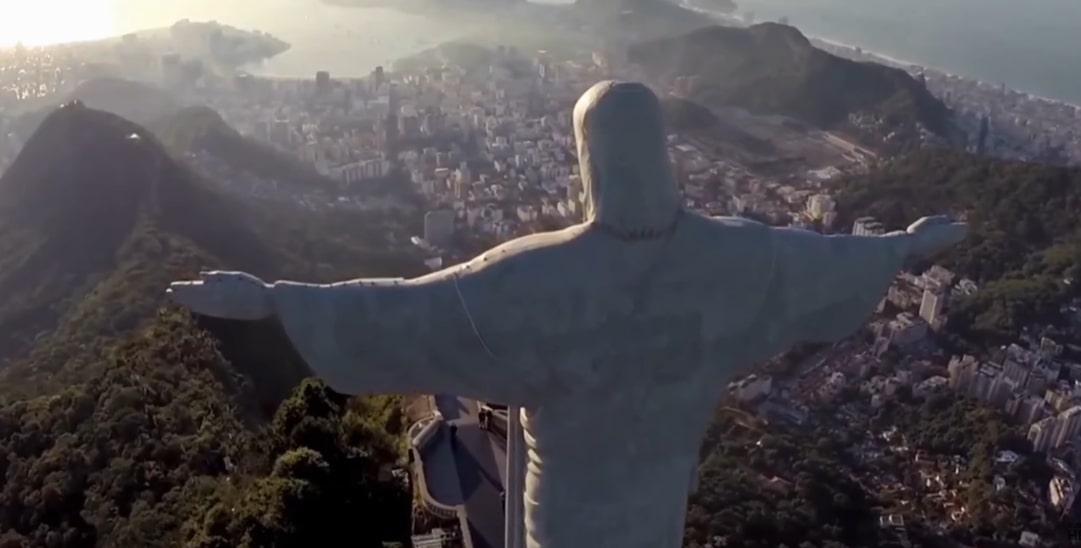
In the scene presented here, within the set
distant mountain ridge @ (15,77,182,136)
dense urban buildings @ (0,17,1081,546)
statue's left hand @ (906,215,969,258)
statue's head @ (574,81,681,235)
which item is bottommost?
dense urban buildings @ (0,17,1081,546)

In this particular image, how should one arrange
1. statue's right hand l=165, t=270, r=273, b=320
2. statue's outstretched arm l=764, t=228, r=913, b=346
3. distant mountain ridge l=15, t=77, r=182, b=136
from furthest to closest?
distant mountain ridge l=15, t=77, r=182, b=136 < statue's outstretched arm l=764, t=228, r=913, b=346 < statue's right hand l=165, t=270, r=273, b=320

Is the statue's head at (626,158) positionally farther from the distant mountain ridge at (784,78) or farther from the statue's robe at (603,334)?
the distant mountain ridge at (784,78)

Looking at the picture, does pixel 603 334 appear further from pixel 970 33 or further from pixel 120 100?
pixel 970 33

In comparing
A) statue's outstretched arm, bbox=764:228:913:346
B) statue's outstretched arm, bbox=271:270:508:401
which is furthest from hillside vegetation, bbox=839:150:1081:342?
statue's outstretched arm, bbox=271:270:508:401

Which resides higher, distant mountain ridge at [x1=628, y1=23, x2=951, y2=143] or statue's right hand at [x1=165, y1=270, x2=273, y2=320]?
statue's right hand at [x1=165, y1=270, x2=273, y2=320]

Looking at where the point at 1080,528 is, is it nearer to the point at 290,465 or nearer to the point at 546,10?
the point at 290,465

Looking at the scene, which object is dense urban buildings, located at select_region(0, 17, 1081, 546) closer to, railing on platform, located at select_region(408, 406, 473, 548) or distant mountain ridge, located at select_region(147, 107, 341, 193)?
railing on platform, located at select_region(408, 406, 473, 548)

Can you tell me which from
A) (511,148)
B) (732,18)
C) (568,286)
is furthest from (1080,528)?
(732,18)

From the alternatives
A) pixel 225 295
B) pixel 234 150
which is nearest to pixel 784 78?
pixel 234 150
